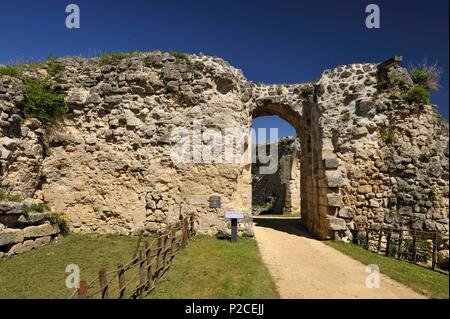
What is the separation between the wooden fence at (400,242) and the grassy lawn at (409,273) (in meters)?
0.59

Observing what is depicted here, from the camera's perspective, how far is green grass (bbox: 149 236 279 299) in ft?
19.8

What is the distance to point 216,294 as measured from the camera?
19.5 ft

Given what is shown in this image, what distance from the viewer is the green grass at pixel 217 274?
604 cm

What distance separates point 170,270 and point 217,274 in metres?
1.08

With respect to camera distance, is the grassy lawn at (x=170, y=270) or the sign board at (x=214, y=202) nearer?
the grassy lawn at (x=170, y=270)

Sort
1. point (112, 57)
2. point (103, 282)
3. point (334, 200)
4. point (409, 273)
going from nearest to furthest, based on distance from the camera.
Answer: point (103, 282) < point (409, 273) < point (334, 200) < point (112, 57)

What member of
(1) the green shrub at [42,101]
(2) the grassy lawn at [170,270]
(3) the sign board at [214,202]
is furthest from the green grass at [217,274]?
(1) the green shrub at [42,101]

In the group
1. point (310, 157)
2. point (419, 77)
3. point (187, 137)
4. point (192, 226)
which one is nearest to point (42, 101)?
point (187, 137)

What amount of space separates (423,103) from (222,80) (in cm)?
676

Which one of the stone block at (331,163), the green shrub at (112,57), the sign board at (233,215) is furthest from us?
the green shrub at (112,57)

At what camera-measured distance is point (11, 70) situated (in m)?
11.1

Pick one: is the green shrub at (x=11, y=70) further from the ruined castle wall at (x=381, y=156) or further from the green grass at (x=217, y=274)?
the ruined castle wall at (x=381, y=156)

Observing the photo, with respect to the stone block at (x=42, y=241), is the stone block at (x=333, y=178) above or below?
above

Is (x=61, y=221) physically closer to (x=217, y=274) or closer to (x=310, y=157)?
Answer: (x=217, y=274)
